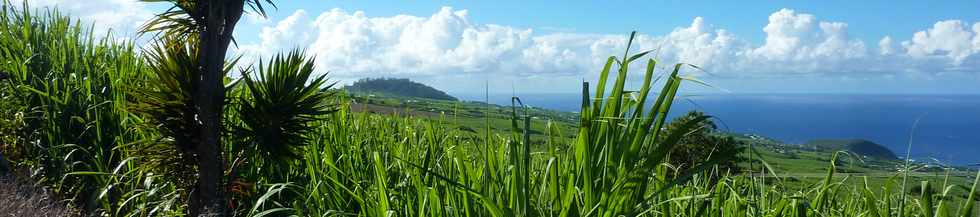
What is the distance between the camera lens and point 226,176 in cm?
337

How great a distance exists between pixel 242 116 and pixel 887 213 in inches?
93.3

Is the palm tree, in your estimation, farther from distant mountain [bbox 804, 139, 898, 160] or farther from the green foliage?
Result: distant mountain [bbox 804, 139, 898, 160]

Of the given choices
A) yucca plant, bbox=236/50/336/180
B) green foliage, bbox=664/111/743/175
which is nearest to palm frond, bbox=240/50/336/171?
yucca plant, bbox=236/50/336/180

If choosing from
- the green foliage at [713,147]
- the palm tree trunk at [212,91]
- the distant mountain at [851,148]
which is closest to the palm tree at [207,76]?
the palm tree trunk at [212,91]

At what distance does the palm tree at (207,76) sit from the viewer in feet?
9.57

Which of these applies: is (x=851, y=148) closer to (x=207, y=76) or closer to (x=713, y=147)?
(x=713, y=147)

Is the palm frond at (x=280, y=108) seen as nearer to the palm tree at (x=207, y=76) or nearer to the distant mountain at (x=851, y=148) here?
the palm tree at (x=207, y=76)

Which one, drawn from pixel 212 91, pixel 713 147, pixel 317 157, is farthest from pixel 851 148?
pixel 212 91

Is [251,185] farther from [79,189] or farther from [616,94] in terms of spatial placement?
[616,94]

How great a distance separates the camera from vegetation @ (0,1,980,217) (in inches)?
84.7

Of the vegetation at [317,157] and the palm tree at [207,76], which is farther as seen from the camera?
the palm tree at [207,76]

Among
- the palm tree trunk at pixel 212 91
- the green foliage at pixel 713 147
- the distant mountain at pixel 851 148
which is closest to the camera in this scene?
the green foliage at pixel 713 147

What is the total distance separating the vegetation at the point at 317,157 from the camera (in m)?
2.15

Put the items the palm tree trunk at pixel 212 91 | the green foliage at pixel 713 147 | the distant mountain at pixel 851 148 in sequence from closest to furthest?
the green foliage at pixel 713 147
the distant mountain at pixel 851 148
the palm tree trunk at pixel 212 91
